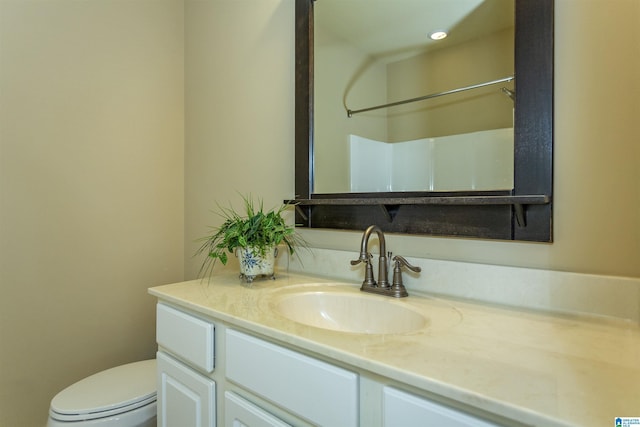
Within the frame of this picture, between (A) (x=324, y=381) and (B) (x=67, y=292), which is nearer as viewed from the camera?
(A) (x=324, y=381)

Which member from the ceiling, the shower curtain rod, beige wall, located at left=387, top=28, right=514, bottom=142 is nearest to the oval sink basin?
beige wall, located at left=387, top=28, right=514, bottom=142

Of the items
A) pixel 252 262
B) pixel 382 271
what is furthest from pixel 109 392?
pixel 382 271

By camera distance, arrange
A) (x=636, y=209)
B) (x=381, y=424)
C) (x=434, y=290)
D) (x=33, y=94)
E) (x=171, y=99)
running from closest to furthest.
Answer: (x=381, y=424) → (x=636, y=209) → (x=434, y=290) → (x=33, y=94) → (x=171, y=99)

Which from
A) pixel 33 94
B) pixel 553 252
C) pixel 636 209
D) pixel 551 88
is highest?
pixel 33 94

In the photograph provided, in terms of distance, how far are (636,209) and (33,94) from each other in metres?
2.11

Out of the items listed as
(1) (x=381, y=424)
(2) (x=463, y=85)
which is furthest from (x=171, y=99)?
(1) (x=381, y=424)

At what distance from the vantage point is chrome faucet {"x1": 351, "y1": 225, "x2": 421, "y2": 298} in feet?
3.21

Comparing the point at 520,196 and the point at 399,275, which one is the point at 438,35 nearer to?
the point at 520,196

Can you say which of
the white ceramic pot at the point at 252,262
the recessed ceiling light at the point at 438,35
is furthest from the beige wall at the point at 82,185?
Answer: the recessed ceiling light at the point at 438,35

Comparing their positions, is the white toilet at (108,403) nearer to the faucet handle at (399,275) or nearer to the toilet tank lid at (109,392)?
the toilet tank lid at (109,392)

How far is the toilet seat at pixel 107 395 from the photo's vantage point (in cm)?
111

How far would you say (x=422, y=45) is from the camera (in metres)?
1.09

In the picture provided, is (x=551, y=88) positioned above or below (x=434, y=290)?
above

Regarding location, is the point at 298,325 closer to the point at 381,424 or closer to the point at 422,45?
the point at 381,424
